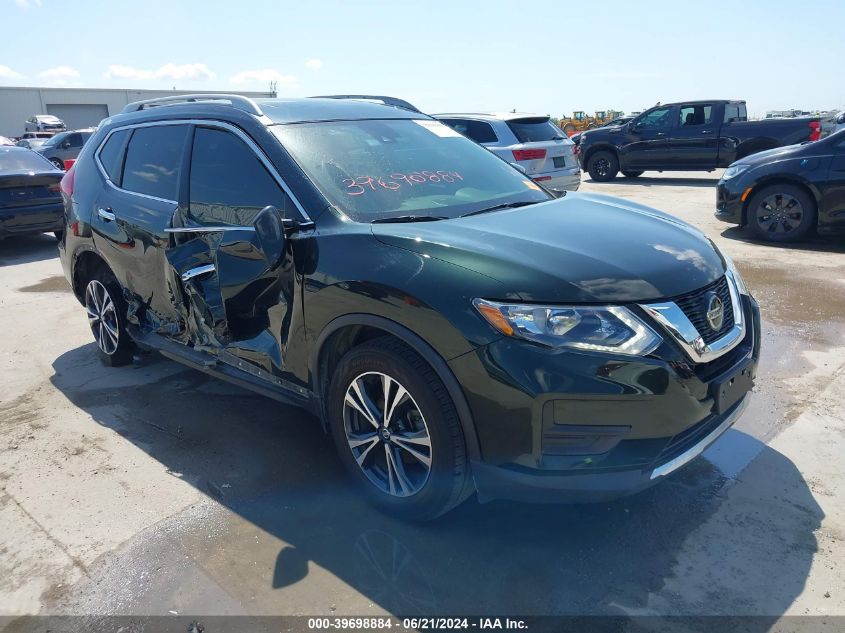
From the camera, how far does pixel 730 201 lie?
28.4ft

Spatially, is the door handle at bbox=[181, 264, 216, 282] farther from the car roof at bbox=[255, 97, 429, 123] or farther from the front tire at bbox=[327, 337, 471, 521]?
the front tire at bbox=[327, 337, 471, 521]

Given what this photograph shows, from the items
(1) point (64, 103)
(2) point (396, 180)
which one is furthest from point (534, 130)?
(1) point (64, 103)

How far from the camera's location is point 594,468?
244cm

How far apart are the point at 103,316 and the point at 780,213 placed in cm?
781

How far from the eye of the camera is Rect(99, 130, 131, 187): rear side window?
15.0 feet

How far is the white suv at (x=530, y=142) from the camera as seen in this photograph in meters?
10.3

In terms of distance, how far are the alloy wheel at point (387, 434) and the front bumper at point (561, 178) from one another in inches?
313

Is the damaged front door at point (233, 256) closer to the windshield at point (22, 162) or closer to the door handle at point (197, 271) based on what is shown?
the door handle at point (197, 271)

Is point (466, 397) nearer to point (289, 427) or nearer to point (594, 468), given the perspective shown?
point (594, 468)

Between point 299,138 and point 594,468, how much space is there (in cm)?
217

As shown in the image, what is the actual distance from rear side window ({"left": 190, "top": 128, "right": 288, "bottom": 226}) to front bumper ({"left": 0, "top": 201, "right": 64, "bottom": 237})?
6491 millimetres

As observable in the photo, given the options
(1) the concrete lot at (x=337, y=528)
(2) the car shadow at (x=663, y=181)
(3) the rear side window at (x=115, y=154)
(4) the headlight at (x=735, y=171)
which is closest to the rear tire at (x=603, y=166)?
(2) the car shadow at (x=663, y=181)

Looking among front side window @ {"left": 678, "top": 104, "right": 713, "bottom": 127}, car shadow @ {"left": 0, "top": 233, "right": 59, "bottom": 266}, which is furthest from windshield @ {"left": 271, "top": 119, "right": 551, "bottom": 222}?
front side window @ {"left": 678, "top": 104, "right": 713, "bottom": 127}

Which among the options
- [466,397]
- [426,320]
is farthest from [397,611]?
[426,320]
